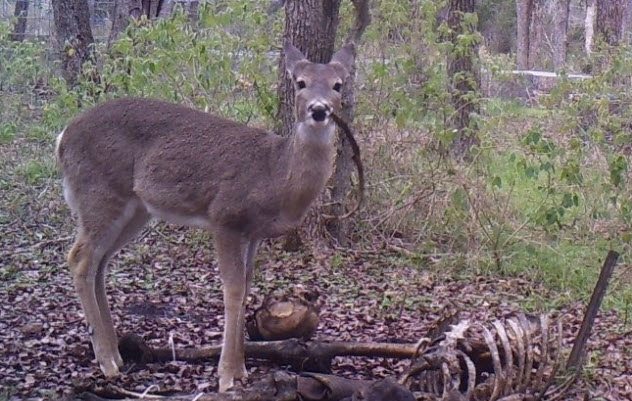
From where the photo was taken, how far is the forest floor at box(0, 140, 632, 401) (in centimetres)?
572

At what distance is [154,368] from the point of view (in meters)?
5.79

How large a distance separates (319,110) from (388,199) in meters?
3.56

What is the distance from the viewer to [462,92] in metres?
8.78

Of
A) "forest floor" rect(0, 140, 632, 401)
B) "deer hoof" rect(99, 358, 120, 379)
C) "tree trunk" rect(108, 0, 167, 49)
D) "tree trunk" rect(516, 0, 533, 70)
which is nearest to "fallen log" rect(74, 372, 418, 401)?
"forest floor" rect(0, 140, 632, 401)

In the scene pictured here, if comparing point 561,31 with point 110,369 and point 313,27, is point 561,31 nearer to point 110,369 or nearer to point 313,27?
point 313,27

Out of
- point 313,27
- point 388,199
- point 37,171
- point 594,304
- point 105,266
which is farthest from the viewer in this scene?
point 37,171

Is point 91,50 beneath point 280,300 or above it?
above

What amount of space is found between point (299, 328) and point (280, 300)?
0.61 feet

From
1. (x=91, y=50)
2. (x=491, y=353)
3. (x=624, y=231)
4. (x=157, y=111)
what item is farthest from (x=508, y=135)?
(x=91, y=50)

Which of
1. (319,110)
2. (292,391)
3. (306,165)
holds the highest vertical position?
(319,110)

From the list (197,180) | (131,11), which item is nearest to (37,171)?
(131,11)

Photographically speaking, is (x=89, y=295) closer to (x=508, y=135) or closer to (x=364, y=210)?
(x=364, y=210)

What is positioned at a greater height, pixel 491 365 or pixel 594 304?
pixel 594 304

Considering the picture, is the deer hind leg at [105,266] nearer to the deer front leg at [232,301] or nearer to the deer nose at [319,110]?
the deer front leg at [232,301]
